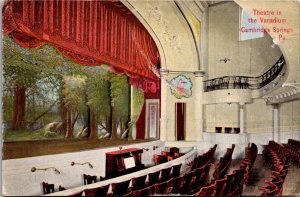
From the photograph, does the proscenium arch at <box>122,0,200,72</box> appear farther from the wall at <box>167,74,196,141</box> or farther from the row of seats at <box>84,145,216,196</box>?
the row of seats at <box>84,145,216,196</box>

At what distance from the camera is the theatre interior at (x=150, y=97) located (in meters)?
2.61

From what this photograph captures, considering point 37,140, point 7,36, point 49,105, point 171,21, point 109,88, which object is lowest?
point 37,140

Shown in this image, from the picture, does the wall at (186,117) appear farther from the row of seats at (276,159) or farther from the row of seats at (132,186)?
the row of seats at (276,159)

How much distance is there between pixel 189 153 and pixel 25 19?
2.21 m

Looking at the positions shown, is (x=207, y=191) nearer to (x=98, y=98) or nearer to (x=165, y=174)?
(x=165, y=174)

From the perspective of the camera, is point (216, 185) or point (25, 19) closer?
point (216, 185)

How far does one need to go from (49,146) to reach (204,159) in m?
1.68

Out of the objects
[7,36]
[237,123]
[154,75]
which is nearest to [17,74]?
[7,36]

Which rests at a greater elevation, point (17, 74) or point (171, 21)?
point (171, 21)

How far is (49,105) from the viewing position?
285 cm

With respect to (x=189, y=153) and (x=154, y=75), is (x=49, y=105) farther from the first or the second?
(x=189, y=153)

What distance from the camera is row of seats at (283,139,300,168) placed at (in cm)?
286

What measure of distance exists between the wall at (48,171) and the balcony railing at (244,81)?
0.92 meters

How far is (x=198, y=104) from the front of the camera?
3359 mm
